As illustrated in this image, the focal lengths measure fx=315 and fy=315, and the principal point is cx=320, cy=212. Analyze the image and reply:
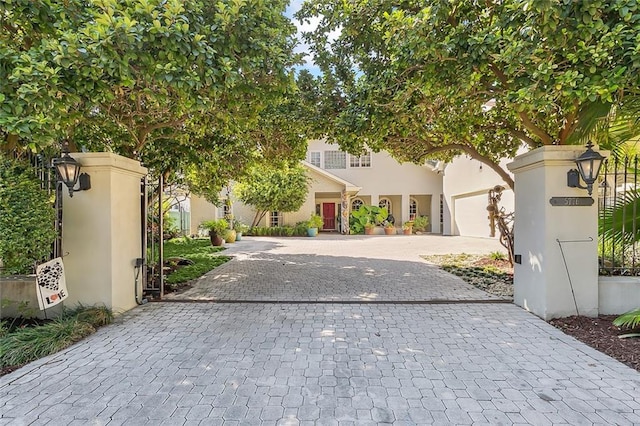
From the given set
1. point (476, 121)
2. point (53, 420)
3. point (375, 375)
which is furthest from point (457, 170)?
point (53, 420)

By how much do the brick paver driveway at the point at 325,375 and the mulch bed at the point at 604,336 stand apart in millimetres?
176

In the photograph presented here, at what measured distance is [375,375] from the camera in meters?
3.10

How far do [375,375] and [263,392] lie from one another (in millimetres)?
1089

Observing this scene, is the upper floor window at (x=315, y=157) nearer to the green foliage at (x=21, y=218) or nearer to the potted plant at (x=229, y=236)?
the potted plant at (x=229, y=236)

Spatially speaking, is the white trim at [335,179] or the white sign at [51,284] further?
the white trim at [335,179]

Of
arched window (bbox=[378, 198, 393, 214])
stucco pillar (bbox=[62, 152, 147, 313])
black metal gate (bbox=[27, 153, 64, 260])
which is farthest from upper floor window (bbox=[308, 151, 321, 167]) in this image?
black metal gate (bbox=[27, 153, 64, 260])

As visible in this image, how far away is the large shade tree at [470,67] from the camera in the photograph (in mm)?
3480

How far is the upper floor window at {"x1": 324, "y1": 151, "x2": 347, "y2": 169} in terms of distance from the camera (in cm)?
2150

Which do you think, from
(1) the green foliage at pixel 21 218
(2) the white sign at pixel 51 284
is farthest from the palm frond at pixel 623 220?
(2) the white sign at pixel 51 284

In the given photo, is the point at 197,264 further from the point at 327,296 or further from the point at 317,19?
the point at 317,19

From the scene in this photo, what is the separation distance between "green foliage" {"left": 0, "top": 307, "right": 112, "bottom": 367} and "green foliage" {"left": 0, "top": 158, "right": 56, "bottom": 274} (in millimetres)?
882

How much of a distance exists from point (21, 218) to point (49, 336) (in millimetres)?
1487

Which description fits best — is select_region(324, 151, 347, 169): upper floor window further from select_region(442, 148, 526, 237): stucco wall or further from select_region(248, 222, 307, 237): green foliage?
select_region(442, 148, 526, 237): stucco wall

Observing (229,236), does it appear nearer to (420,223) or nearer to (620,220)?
(420,223)
